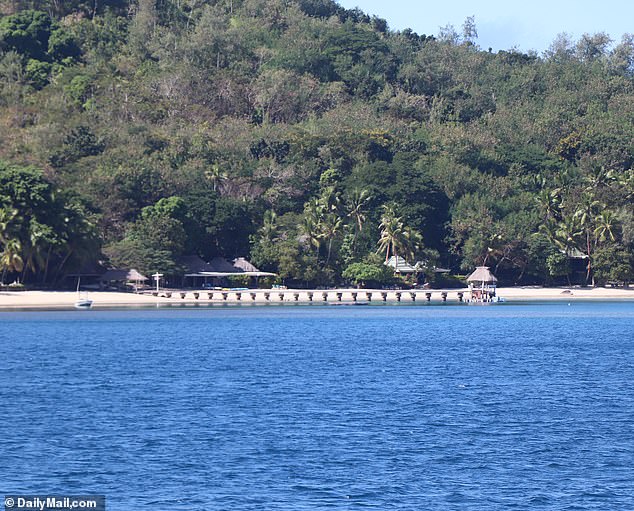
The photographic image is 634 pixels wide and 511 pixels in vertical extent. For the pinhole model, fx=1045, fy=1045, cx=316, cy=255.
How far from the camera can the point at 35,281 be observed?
82250 mm

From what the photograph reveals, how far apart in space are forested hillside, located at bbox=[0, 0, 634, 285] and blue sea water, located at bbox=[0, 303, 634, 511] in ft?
113

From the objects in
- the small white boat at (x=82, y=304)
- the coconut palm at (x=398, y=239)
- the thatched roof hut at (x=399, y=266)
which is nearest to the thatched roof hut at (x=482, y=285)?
the thatched roof hut at (x=399, y=266)

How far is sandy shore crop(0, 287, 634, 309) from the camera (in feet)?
257

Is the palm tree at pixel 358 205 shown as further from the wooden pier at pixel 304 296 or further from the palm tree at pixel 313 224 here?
the wooden pier at pixel 304 296

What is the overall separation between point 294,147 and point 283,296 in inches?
1057

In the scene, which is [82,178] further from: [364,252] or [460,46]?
[460,46]

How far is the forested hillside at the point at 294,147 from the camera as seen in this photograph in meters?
92.3

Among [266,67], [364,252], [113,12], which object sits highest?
[113,12]

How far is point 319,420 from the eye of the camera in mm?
29734

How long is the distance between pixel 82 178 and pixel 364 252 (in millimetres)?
26497

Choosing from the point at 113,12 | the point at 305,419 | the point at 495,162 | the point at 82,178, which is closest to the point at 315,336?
the point at 305,419

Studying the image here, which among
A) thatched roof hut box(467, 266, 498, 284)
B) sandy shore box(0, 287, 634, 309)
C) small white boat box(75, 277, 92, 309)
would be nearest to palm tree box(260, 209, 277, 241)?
sandy shore box(0, 287, 634, 309)

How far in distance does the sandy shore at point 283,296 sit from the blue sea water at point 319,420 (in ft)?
65.7

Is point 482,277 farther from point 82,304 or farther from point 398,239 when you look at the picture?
point 82,304
